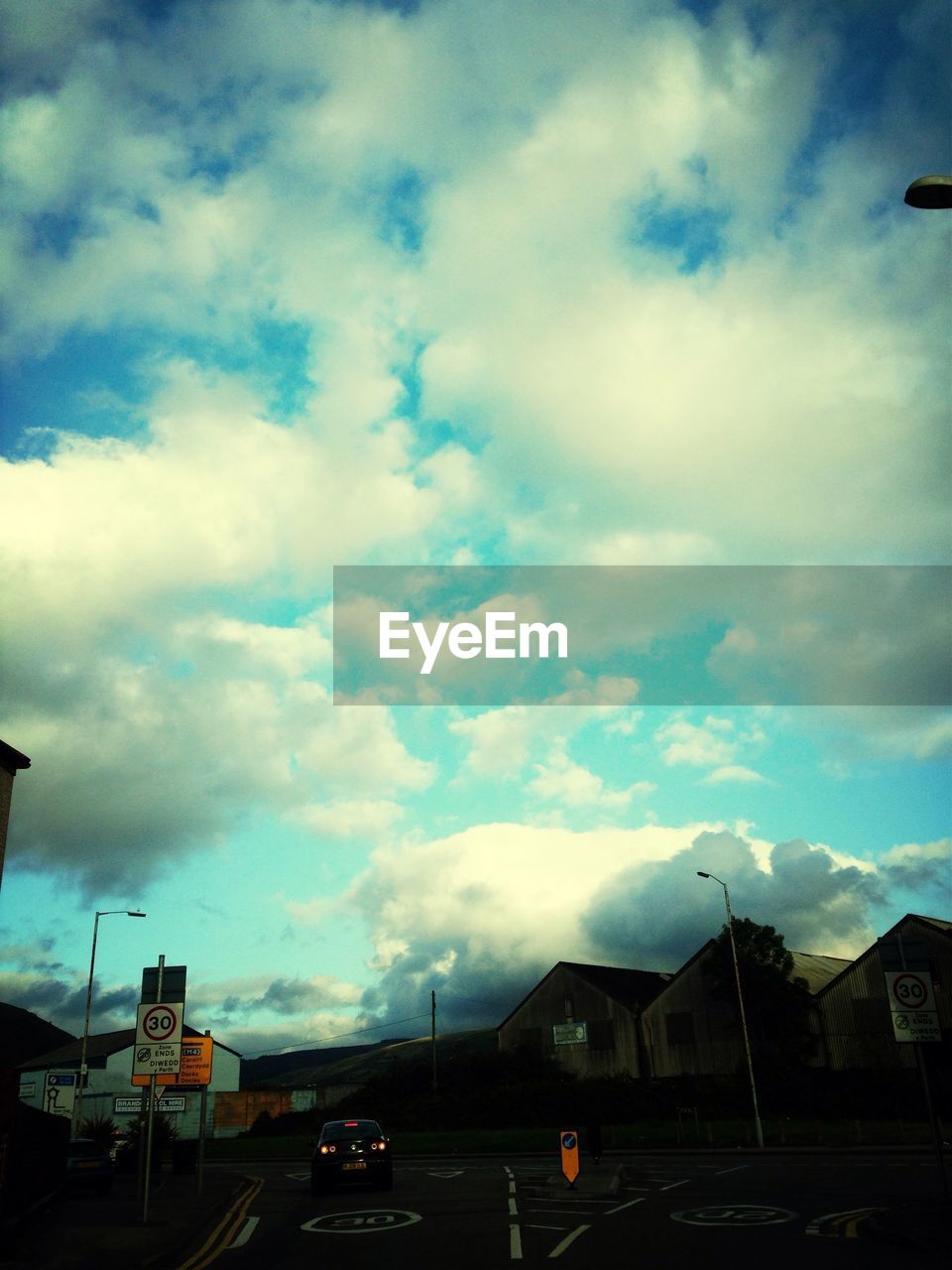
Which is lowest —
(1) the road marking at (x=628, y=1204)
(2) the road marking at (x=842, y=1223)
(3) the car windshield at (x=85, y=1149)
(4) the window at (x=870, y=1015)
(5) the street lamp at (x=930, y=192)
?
(1) the road marking at (x=628, y=1204)

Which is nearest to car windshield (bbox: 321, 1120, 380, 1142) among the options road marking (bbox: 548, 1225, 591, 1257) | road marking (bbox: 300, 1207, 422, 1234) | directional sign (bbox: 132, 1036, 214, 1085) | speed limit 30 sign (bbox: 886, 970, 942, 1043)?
directional sign (bbox: 132, 1036, 214, 1085)

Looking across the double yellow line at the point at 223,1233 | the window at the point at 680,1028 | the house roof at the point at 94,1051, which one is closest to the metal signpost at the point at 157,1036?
the double yellow line at the point at 223,1233

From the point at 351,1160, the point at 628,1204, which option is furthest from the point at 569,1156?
the point at 351,1160

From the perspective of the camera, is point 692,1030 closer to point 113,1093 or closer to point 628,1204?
point 113,1093

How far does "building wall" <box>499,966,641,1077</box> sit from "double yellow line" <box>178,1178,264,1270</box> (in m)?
46.4

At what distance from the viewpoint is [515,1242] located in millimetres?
13523

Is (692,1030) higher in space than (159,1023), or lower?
higher

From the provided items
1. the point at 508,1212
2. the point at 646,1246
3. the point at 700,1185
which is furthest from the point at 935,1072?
the point at 646,1246

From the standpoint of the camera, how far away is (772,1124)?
5056 centimetres

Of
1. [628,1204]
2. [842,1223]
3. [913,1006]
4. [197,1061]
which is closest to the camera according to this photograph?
[842,1223]

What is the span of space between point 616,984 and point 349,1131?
2126 inches

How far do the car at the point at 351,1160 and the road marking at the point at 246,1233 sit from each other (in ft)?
13.7

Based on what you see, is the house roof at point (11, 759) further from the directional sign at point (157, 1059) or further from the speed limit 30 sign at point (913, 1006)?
the speed limit 30 sign at point (913, 1006)

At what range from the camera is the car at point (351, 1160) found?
72.7 feet
